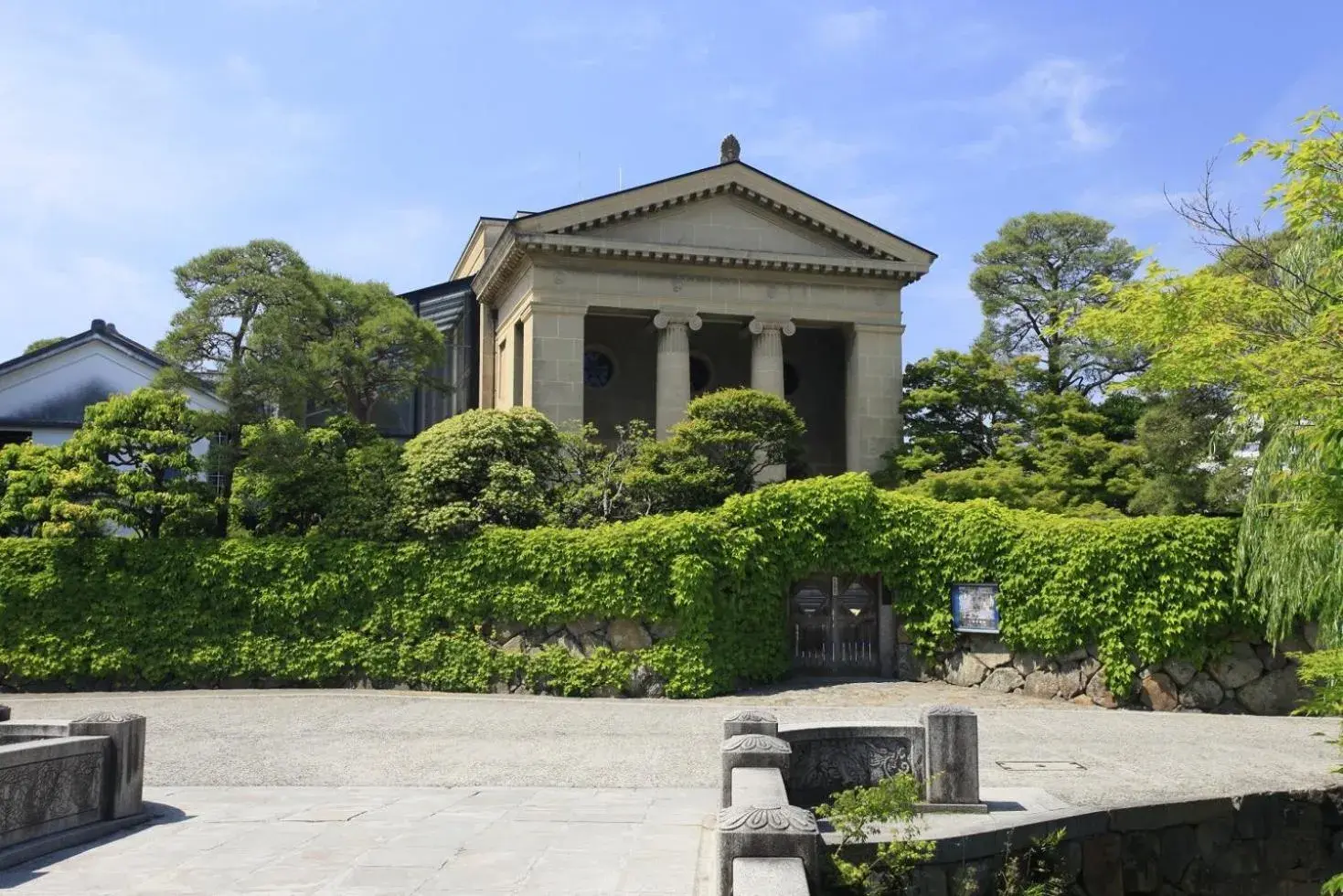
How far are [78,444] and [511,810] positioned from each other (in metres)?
14.8

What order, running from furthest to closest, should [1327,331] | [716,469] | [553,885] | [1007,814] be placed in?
[716,469]
[1327,331]
[1007,814]
[553,885]

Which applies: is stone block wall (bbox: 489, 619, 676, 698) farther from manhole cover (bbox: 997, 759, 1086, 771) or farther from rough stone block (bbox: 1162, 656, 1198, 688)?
rough stone block (bbox: 1162, 656, 1198, 688)

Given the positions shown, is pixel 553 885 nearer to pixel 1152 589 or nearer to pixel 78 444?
pixel 1152 589

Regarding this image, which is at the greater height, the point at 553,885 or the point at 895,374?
the point at 895,374

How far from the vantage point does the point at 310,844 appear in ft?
28.1

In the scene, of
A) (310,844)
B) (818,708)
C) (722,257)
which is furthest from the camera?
(722,257)

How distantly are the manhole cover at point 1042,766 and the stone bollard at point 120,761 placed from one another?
889cm

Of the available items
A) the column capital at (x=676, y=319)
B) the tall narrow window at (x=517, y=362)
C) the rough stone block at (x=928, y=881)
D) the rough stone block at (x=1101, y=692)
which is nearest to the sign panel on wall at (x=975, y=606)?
the rough stone block at (x=1101, y=692)

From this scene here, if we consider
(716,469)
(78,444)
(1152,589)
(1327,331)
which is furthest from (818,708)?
(78,444)

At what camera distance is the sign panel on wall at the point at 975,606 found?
20016mm

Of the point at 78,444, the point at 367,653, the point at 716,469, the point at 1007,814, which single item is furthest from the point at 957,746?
the point at 78,444

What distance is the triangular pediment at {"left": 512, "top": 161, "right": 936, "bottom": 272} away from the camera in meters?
30.4

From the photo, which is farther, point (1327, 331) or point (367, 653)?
point (367, 653)

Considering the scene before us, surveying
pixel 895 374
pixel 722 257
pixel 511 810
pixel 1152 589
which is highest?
pixel 722 257
